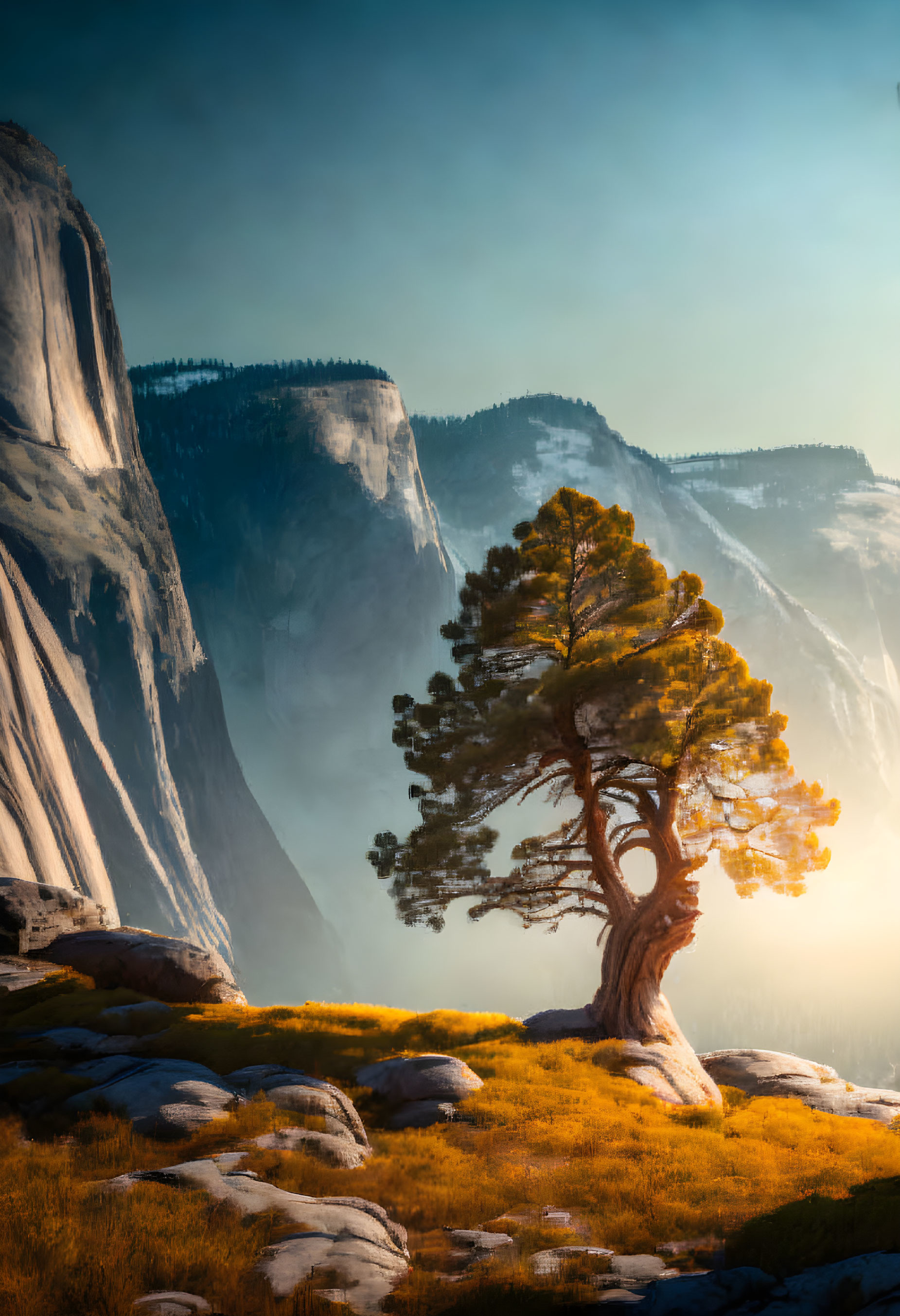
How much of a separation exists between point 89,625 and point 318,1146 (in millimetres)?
41253

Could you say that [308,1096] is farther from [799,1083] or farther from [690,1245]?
[799,1083]

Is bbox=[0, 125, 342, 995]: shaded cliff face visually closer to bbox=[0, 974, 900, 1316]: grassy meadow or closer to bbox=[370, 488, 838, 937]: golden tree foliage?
bbox=[370, 488, 838, 937]: golden tree foliage

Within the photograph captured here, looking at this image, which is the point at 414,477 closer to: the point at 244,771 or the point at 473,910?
the point at 244,771

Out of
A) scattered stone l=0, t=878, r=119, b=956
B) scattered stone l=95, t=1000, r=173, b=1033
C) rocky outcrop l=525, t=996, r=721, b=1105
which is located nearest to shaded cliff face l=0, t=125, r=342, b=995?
scattered stone l=0, t=878, r=119, b=956

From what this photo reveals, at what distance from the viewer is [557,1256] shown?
5.79 metres

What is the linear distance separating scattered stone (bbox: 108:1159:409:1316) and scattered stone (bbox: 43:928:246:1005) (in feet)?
29.1

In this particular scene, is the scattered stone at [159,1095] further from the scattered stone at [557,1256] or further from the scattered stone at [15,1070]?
the scattered stone at [557,1256]

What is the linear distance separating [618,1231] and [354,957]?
246ft

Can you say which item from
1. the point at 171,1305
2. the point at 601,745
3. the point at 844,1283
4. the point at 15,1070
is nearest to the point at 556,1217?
the point at 844,1283

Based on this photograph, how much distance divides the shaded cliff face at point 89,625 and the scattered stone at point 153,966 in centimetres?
1261

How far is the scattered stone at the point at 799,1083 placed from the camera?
13414 mm

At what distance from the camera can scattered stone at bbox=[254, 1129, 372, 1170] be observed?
25.6 ft

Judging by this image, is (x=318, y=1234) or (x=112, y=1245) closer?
(x=112, y=1245)

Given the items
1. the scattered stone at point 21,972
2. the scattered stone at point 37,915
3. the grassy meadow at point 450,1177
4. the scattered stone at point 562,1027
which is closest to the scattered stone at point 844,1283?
the grassy meadow at point 450,1177
